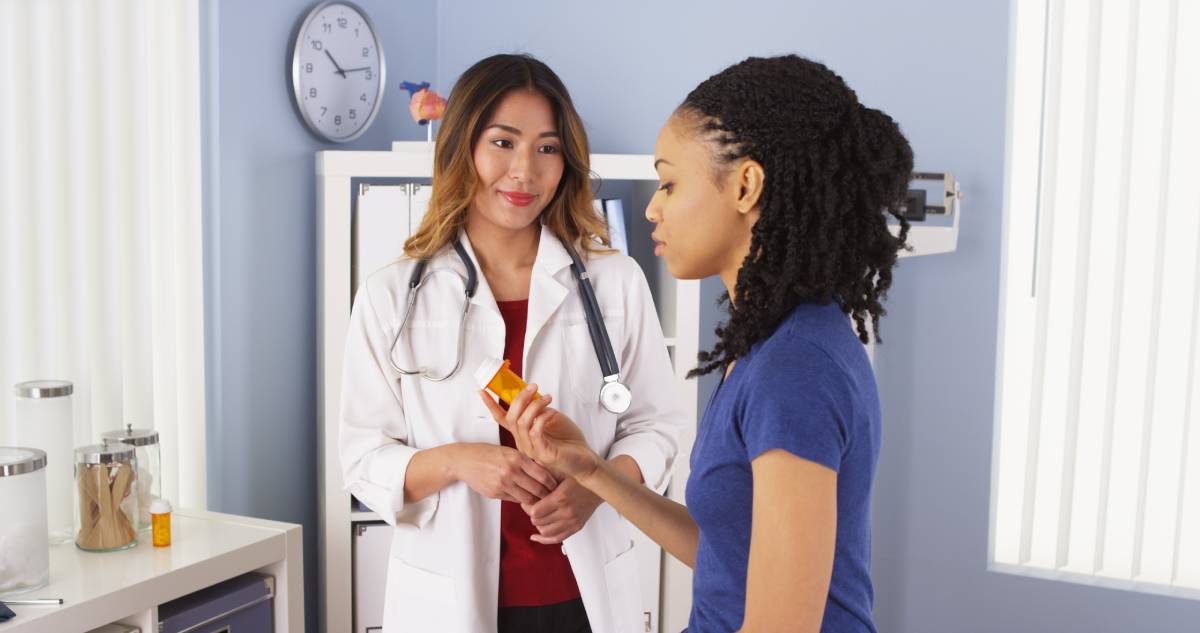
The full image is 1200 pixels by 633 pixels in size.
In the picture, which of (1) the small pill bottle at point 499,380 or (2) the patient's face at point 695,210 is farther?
(1) the small pill bottle at point 499,380

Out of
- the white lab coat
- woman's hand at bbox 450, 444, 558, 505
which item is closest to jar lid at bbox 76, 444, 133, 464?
the white lab coat

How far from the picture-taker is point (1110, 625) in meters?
2.52

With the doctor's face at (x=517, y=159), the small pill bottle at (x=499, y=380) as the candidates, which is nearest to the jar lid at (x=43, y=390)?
the doctor's face at (x=517, y=159)

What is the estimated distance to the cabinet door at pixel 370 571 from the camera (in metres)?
2.42

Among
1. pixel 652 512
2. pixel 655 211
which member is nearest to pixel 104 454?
pixel 652 512

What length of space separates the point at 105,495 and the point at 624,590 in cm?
100

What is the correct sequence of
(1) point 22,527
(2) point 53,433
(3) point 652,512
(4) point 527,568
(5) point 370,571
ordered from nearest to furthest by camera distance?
(3) point 652,512 < (4) point 527,568 < (1) point 22,527 < (2) point 53,433 < (5) point 370,571

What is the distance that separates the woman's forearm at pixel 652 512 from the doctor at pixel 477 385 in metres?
0.17

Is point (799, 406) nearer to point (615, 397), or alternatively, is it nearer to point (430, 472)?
point (615, 397)

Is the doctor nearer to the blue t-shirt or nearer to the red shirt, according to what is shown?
the red shirt

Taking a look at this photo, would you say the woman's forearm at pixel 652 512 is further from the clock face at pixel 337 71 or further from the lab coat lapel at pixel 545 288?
the clock face at pixel 337 71

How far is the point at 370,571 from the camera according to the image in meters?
2.43

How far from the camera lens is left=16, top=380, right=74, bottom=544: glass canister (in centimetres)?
184

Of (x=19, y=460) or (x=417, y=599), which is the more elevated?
(x=19, y=460)
